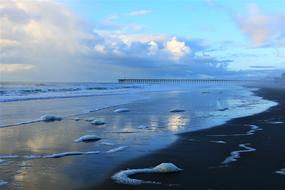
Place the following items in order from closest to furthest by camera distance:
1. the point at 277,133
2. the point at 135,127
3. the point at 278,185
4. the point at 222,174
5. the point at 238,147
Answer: the point at 278,185
the point at 222,174
the point at 238,147
the point at 277,133
the point at 135,127

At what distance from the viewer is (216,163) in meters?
7.62

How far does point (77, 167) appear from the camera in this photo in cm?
727

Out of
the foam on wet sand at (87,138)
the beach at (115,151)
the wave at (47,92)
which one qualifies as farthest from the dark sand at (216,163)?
the wave at (47,92)

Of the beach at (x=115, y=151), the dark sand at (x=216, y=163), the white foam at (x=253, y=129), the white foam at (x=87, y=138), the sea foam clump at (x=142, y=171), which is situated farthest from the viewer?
the white foam at (x=253, y=129)

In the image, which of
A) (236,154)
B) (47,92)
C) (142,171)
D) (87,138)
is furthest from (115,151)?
(47,92)

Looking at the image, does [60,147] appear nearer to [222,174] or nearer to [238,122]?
[222,174]

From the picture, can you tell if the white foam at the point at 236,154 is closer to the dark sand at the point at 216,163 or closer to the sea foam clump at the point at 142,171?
the dark sand at the point at 216,163

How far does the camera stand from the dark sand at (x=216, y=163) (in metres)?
6.09

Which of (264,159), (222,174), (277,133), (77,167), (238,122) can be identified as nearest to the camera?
(222,174)

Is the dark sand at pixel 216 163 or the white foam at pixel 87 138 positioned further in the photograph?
the white foam at pixel 87 138

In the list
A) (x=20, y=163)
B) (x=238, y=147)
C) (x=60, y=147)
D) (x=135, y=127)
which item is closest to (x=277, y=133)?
(x=238, y=147)

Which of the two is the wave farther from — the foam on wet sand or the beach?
the foam on wet sand

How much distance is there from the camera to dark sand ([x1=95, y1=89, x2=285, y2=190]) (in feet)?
20.0

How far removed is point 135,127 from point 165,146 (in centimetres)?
398
